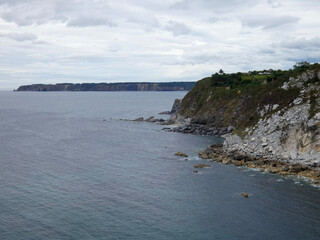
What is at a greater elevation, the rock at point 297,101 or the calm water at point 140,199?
the rock at point 297,101

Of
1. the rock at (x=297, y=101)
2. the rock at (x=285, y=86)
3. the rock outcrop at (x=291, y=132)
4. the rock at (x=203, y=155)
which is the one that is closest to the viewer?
the rock outcrop at (x=291, y=132)

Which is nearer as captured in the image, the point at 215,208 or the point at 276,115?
the point at 215,208

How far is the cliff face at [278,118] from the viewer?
70.1 metres

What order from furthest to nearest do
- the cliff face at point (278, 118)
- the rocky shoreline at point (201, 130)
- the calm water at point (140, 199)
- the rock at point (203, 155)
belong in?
1. the rocky shoreline at point (201, 130)
2. the rock at point (203, 155)
3. the cliff face at point (278, 118)
4. the calm water at point (140, 199)

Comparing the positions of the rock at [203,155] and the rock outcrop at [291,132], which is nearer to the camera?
the rock outcrop at [291,132]

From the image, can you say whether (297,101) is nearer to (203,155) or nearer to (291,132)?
(291,132)

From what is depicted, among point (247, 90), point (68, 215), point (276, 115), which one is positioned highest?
point (247, 90)

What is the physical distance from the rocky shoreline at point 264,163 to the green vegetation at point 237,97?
1131cm

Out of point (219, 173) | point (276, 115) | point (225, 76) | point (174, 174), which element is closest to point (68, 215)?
point (174, 174)

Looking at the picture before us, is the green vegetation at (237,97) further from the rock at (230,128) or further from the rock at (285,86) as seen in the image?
the rock at (230,128)

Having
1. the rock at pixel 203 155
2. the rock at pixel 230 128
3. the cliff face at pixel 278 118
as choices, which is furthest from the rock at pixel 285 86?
the rock at pixel 203 155

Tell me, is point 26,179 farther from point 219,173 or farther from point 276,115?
point 276,115

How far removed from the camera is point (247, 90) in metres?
120

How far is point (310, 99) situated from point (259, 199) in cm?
3566
